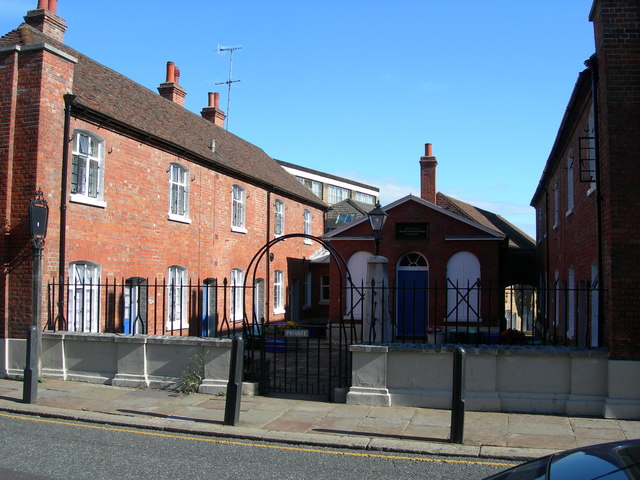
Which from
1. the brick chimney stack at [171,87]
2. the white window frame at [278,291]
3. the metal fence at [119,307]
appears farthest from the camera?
the white window frame at [278,291]

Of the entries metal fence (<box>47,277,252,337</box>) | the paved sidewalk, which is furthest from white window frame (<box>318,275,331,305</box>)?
the paved sidewalk

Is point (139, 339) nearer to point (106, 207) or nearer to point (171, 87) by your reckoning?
point (106, 207)

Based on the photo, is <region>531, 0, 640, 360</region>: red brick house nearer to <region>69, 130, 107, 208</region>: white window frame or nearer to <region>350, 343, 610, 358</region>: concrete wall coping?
<region>350, 343, 610, 358</region>: concrete wall coping

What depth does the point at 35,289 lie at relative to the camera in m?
11.2

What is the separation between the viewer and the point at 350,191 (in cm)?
6525

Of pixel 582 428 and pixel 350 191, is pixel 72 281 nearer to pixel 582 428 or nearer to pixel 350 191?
pixel 582 428

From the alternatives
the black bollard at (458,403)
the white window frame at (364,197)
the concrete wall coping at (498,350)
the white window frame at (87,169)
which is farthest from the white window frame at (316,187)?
the black bollard at (458,403)

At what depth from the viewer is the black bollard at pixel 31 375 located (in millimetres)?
9828

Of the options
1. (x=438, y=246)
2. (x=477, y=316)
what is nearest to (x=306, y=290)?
(x=438, y=246)

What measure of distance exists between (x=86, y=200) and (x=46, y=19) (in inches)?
207

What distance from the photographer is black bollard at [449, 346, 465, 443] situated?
7.57m

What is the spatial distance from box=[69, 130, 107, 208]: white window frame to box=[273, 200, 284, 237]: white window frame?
11421 millimetres

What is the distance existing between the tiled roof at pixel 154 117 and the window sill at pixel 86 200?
6.41ft

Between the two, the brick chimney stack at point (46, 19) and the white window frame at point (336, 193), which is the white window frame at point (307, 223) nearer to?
the brick chimney stack at point (46, 19)
